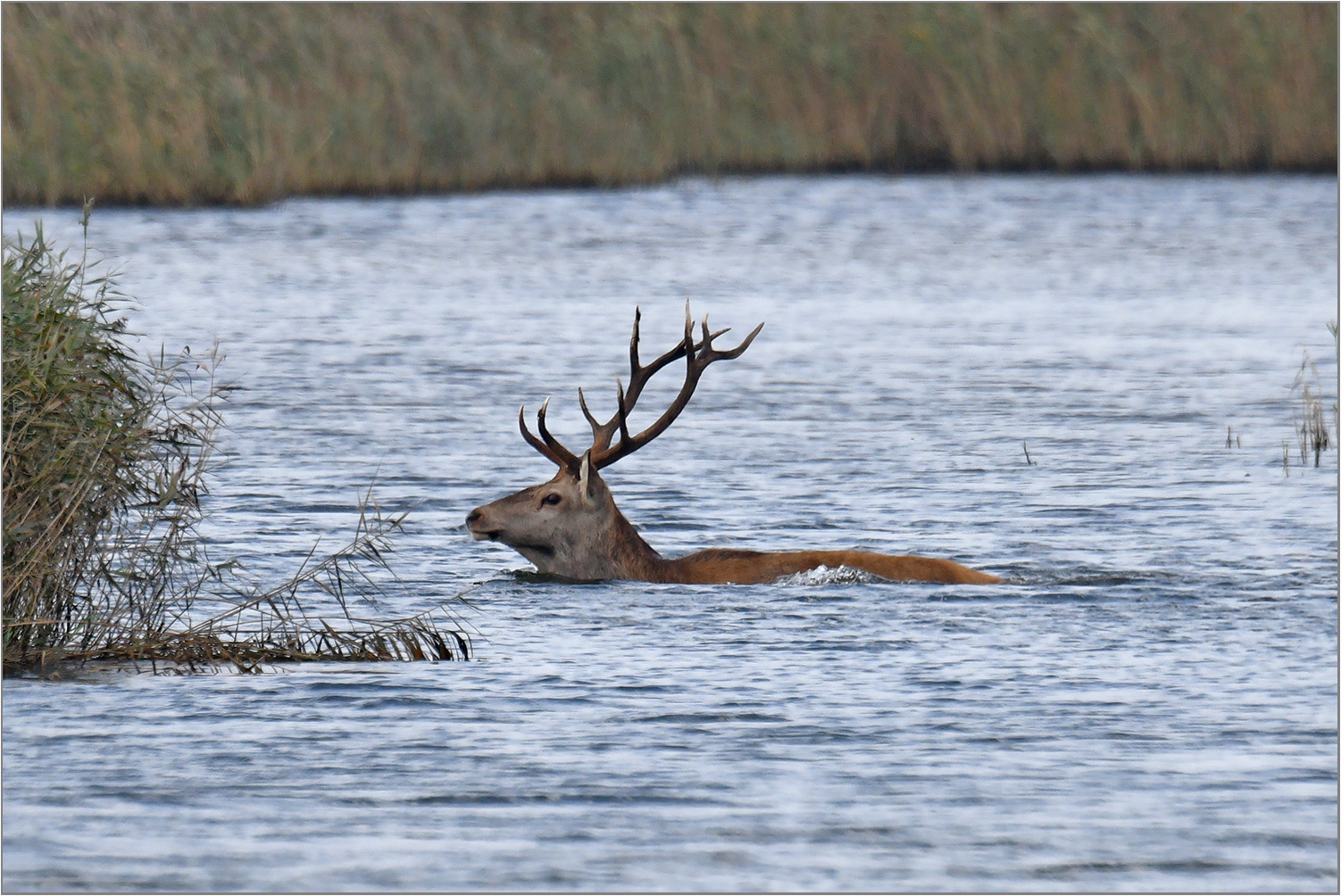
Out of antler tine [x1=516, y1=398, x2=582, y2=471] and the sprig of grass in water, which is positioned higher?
antler tine [x1=516, y1=398, x2=582, y2=471]

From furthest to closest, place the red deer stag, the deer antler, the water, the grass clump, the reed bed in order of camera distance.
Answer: the reed bed → the deer antler → the red deer stag → the grass clump → the water

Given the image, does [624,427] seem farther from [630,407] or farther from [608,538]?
[608,538]

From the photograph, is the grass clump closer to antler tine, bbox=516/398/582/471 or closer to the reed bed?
antler tine, bbox=516/398/582/471

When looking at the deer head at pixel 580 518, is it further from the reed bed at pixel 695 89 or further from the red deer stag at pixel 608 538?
the reed bed at pixel 695 89

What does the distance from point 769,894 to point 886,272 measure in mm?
20049

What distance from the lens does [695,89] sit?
31.4 metres

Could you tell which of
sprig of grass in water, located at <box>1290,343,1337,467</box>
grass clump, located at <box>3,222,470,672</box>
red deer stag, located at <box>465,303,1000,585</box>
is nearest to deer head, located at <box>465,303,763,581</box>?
red deer stag, located at <box>465,303,1000,585</box>

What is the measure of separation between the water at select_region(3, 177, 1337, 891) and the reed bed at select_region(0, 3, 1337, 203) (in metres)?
4.44

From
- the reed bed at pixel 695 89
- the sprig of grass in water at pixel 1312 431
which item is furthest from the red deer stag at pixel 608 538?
the reed bed at pixel 695 89

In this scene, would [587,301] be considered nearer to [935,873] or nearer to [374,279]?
[374,279]

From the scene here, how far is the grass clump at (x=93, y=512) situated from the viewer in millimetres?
8602

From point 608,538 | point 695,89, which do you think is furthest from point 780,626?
point 695,89

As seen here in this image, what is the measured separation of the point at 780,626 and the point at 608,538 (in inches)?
52.7

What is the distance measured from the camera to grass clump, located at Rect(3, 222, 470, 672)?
28.2ft
